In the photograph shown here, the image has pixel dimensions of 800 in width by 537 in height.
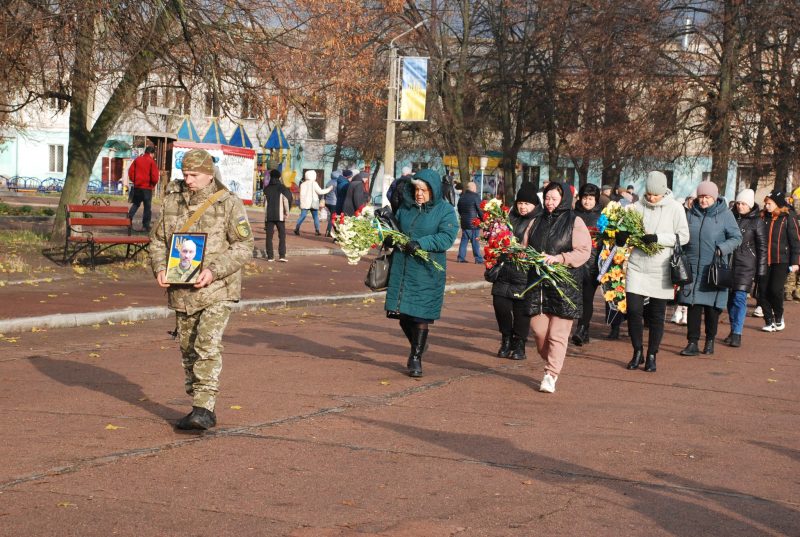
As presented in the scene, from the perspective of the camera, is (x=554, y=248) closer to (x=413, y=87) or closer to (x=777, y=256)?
(x=777, y=256)

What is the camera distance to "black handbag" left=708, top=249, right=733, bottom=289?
12.8 meters

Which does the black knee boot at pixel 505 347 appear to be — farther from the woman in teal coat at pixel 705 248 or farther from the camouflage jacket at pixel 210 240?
the camouflage jacket at pixel 210 240

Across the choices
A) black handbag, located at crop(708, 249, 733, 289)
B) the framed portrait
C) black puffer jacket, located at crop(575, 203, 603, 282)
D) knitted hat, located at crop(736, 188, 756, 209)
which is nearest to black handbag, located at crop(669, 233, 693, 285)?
black handbag, located at crop(708, 249, 733, 289)

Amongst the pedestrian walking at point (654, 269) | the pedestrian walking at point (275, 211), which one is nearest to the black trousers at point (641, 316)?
the pedestrian walking at point (654, 269)

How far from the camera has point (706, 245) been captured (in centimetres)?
1295

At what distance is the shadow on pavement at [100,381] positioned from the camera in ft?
28.0

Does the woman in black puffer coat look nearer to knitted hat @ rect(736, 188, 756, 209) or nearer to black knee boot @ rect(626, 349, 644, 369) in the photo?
black knee boot @ rect(626, 349, 644, 369)

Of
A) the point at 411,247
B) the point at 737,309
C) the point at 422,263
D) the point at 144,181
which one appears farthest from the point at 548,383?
the point at 144,181

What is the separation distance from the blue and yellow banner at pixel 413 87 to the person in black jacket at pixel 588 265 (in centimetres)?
1495

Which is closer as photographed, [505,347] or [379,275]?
[379,275]

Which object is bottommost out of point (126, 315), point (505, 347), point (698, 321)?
point (126, 315)

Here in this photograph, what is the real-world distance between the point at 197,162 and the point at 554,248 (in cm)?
375

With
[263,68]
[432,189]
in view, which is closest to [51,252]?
[263,68]

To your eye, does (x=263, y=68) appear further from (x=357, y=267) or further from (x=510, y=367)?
(x=510, y=367)
